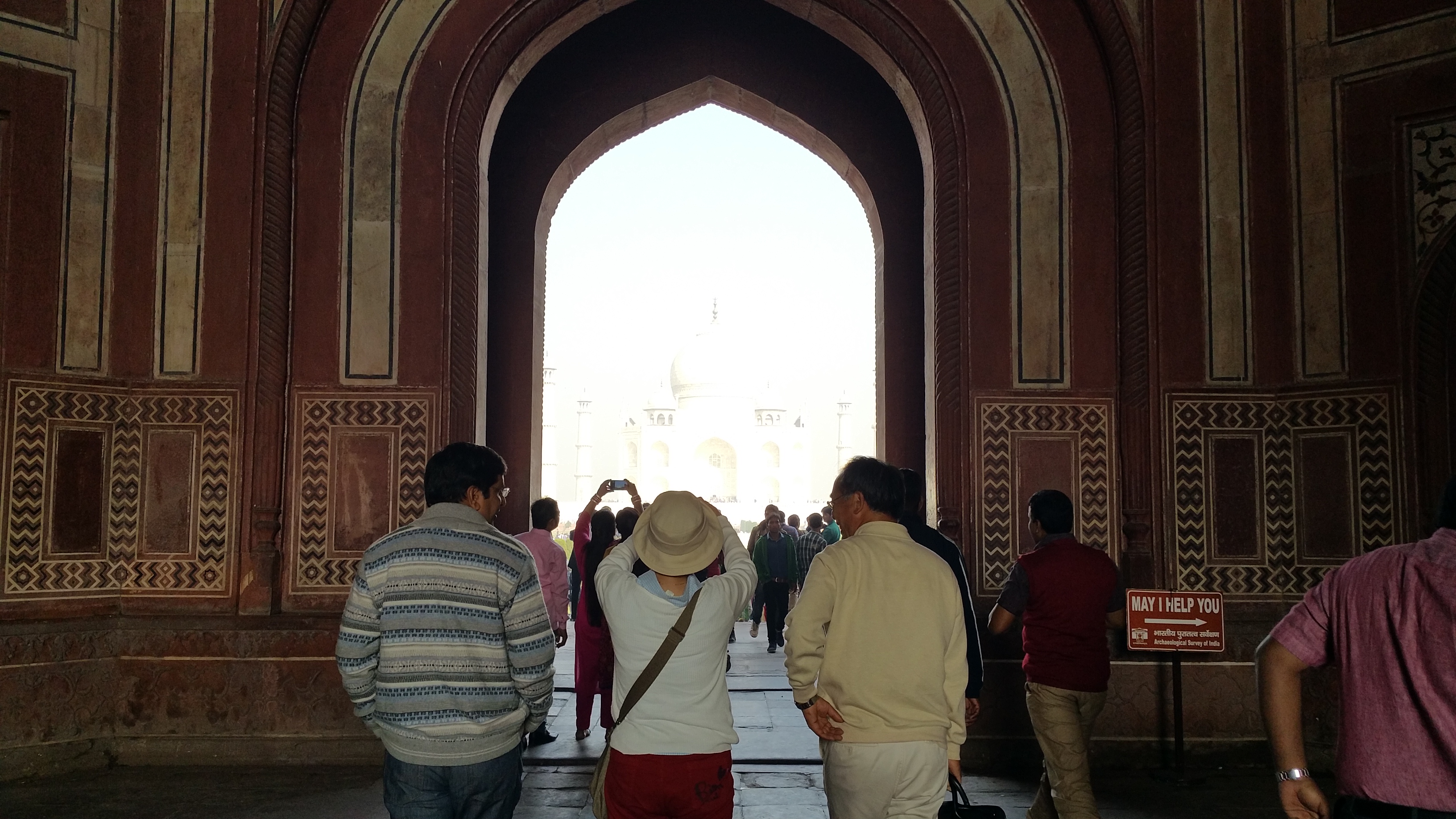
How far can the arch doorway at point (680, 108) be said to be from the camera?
748 cm

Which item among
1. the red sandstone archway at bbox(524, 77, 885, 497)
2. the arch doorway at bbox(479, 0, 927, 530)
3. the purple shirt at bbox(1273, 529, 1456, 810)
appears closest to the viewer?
the purple shirt at bbox(1273, 529, 1456, 810)

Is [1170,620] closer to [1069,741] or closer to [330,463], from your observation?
[1069,741]

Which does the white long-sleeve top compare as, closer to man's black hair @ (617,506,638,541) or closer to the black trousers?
man's black hair @ (617,506,638,541)

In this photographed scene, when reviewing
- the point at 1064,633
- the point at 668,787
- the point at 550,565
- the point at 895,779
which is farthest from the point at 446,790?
the point at 550,565

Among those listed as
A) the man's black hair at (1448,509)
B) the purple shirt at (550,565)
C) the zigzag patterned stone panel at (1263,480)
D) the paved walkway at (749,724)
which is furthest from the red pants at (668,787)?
the zigzag patterned stone panel at (1263,480)

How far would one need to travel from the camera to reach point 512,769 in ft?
9.12

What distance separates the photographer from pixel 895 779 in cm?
271

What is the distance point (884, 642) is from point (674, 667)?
0.54 metres

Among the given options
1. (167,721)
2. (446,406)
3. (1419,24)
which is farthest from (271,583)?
(1419,24)

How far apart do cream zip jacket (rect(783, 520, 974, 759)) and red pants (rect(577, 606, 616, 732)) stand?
2.64 metres

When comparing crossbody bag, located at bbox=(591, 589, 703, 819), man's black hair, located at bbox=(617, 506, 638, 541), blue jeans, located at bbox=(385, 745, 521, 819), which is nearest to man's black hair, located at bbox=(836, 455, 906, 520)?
crossbody bag, located at bbox=(591, 589, 703, 819)

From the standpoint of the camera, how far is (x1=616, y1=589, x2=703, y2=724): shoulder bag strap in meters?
2.58

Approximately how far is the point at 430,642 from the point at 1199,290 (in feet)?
14.9

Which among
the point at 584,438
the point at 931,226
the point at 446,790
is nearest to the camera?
the point at 446,790
